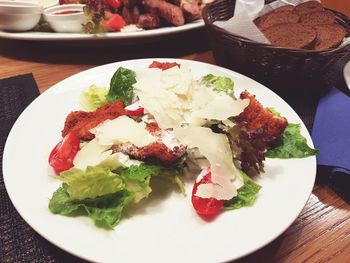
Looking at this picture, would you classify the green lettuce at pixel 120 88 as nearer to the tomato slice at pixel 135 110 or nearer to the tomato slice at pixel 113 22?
the tomato slice at pixel 135 110

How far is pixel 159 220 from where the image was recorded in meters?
1.03

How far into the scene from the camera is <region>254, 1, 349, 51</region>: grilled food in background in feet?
5.71

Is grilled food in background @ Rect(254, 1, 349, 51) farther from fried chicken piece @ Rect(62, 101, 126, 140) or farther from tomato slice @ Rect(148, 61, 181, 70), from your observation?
fried chicken piece @ Rect(62, 101, 126, 140)

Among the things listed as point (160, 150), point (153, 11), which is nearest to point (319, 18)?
point (153, 11)

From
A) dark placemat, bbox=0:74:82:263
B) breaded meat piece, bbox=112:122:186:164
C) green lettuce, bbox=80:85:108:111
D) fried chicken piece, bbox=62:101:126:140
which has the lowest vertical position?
dark placemat, bbox=0:74:82:263

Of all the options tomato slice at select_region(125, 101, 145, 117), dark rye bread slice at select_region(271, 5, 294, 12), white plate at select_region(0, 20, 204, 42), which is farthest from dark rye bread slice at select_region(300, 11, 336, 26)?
tomato slice at select_region(125, 101, 145, 117)

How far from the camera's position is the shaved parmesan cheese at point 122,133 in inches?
44.3

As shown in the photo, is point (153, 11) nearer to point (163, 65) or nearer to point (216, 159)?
Result: point (163, 65)

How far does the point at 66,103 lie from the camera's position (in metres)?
1.49

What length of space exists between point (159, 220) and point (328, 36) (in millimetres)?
1334

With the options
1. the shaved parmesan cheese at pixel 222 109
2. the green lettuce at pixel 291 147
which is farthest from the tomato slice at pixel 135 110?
the green lettuce at pixel 291 147

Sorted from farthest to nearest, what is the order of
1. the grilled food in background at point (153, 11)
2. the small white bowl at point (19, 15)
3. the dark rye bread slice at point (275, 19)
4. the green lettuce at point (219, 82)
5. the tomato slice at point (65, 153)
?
the grilled food in background at point (153, 11) → the small white bowl at point (19, 15) → the dark rye bread slice at point (275, 19) → the green lettuce at point (219, 82) → the tomato slice at point (65, 153)

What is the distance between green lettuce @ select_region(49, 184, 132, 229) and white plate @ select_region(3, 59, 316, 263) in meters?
0.02

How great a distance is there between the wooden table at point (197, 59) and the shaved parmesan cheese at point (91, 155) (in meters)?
0.51
